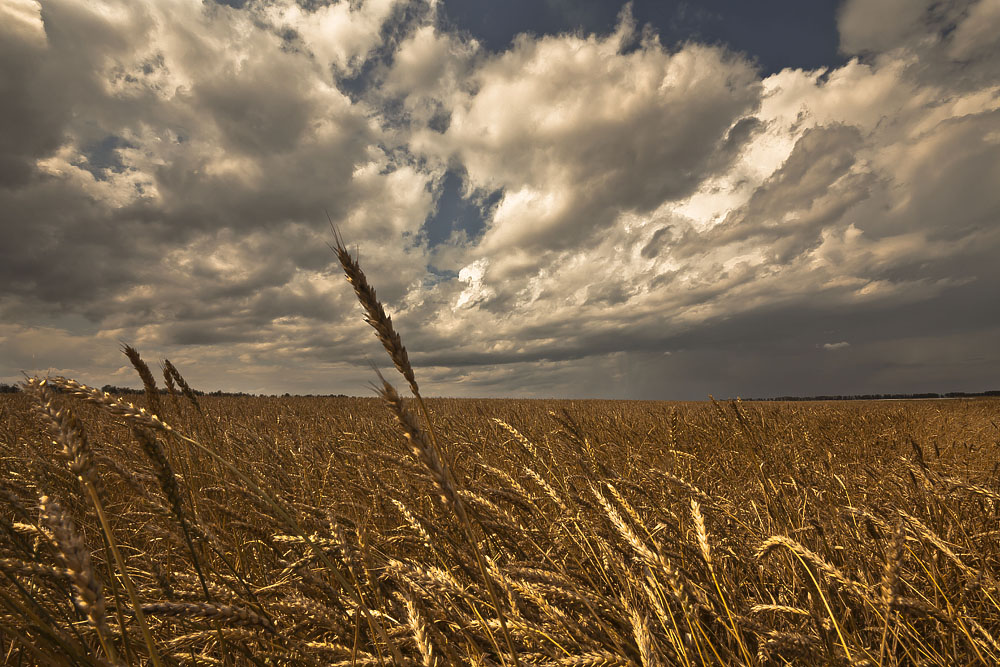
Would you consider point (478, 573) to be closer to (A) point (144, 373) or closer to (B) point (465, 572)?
(B) point (465, 572)

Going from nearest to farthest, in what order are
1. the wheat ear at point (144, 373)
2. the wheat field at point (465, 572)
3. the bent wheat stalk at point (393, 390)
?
the bent wheat stalk at point (393, 390) < the wheat field at point (465, 572) < the wheat ear at point (144, 373)

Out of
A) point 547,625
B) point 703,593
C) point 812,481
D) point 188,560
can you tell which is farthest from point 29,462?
point 812,481

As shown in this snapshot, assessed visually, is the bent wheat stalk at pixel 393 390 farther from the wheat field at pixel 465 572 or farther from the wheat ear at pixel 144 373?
the wheat ear at pixel 144 373

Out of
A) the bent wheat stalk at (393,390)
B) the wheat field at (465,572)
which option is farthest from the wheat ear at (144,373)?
the bent wheat stalk at (393,390)

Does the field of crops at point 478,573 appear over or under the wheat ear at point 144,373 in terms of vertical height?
under

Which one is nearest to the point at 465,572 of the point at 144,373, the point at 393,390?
the point at 393,390

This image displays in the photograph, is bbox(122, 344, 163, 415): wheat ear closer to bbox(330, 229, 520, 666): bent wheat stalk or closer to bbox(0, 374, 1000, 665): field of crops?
bbox(0, 374, 1000, 665): field of crops

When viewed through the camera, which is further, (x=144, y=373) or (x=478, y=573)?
(x=144, y=373)

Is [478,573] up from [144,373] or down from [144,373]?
down

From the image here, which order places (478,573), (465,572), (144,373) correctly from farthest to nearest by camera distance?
(144,373)
(465,572)
(478,573)

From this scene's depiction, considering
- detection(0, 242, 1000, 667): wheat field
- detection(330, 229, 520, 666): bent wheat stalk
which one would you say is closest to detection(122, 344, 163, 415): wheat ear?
detection(0, 242, 1000, 667): wheat field

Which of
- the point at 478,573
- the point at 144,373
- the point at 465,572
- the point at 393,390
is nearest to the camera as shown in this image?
the point at 393,390

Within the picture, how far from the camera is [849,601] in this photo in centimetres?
215

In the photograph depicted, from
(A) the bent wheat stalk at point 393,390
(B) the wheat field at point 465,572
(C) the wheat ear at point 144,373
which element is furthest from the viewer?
(C) the wheat ear at point 144,373
